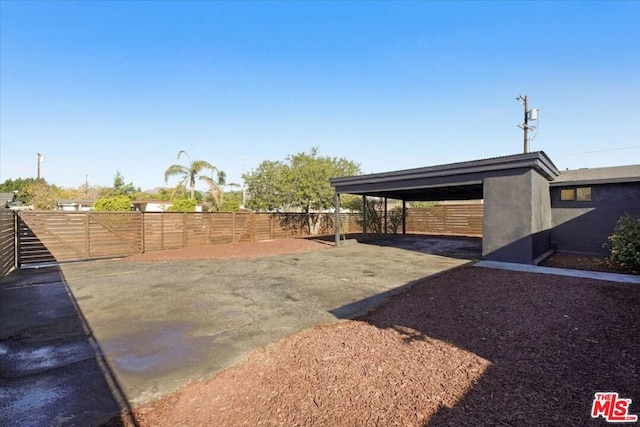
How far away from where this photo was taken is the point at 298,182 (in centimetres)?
1802

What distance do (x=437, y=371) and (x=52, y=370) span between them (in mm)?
4338

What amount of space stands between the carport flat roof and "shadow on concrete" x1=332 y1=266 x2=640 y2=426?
11.8 feet

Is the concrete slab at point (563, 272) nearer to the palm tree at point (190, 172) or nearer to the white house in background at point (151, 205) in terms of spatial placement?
the palm tree at point (190, 172)

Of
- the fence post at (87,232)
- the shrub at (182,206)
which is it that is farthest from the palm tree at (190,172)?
the fence post at (87,232)

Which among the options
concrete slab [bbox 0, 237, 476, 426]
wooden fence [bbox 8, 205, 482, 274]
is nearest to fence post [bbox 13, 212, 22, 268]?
wooden fence [bbox 8, 205, 482, 274]

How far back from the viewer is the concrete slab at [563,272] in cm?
678

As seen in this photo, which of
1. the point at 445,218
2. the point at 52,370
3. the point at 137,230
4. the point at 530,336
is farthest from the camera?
the point at 445,218

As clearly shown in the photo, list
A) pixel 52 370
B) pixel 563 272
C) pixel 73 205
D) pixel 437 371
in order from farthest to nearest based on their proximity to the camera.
Answer: pixel 73 205
pixel 563 272
pixel 52 370
pixel 437 371

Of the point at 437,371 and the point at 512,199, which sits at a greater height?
the point at 512,199

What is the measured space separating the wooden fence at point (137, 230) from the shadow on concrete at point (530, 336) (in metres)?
11.0

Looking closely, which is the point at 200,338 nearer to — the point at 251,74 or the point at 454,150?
the point at 251,74

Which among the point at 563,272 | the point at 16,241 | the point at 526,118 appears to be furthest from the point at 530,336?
the point at 526,118

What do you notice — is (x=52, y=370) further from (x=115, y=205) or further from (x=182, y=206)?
(x=182, y=206)

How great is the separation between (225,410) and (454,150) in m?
23.0
